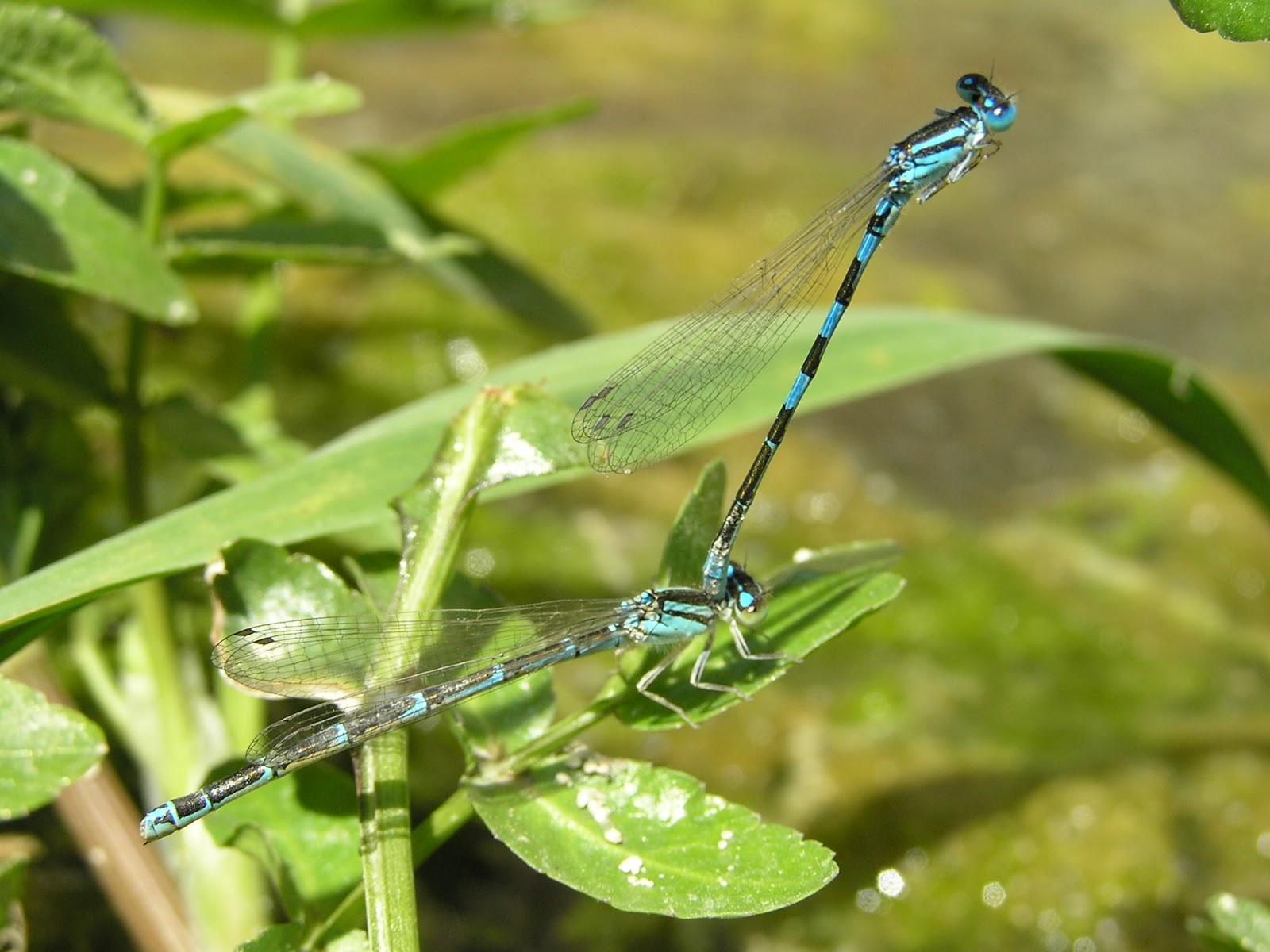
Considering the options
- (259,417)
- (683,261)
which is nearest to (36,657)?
(259,417)

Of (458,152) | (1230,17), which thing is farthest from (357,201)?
(1230,17)

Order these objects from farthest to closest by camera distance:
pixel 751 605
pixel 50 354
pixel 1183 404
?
pixel 1183 404
pixel 50 354
pixel 751 605

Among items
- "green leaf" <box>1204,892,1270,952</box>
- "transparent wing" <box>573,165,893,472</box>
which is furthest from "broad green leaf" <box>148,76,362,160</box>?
"green leaf" <box>1204,892,1270,952</box>

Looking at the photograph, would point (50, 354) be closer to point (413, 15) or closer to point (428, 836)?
point (428, 836)

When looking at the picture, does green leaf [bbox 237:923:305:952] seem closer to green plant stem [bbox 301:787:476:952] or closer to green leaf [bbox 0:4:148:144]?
green plant stem [bbox 301:787:476:952]

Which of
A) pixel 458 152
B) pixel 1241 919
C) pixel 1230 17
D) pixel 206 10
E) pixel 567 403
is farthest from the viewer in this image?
pixel 206 10

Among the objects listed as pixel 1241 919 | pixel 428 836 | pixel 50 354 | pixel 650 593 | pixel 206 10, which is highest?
pixel 206 10

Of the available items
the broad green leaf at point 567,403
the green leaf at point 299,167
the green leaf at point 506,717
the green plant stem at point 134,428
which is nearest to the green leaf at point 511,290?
the green leaf at point 299,167

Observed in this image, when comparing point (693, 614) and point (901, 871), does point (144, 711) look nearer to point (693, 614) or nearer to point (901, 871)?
point (693, 614)
